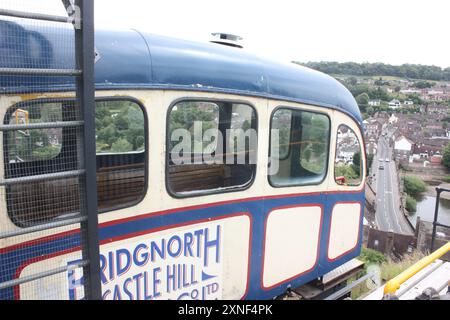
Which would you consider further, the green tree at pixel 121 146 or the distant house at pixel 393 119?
the distant house at pixel 393 119

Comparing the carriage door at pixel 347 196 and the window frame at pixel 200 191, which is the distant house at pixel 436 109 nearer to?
the carriage door at pixel 347 196

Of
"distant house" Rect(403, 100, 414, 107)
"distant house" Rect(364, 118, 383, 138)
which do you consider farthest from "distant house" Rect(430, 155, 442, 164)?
"distant house" Rect(403, 100, 414, 107)

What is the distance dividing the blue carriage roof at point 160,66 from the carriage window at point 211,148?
23 cm

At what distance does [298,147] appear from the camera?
3895 mm

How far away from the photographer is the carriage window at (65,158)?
183 centimetres

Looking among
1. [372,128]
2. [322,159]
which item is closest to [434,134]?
[372,128]

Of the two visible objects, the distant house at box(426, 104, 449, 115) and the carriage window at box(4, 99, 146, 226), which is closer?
the carriage window at box(4, 99, 146, 226)

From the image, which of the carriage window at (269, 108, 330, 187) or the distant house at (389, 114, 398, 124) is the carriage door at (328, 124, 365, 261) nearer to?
the carriage window at (269, 108, 330, 187)

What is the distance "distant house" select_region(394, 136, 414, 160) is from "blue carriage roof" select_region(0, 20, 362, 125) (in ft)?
169

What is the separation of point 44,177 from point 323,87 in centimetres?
314

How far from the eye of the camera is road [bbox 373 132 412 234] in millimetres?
42844

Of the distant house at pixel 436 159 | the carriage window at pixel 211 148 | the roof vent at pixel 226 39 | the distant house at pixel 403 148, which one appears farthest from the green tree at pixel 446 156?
the carriage window at pixel 211 148

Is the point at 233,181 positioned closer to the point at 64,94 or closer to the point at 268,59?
the point at 268,59

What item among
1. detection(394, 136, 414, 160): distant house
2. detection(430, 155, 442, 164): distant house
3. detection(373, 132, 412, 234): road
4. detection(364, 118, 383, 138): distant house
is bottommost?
detection(373, 132, 412, 234): road
